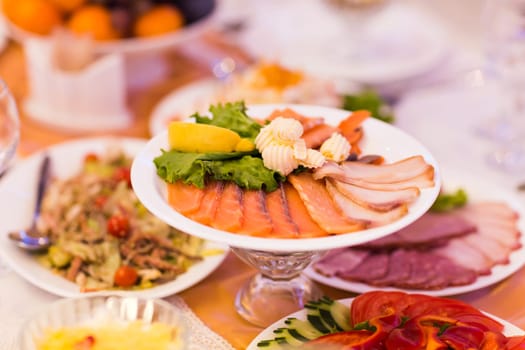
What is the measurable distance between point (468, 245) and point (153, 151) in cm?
85

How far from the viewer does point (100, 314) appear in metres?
1.33

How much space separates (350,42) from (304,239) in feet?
6.02

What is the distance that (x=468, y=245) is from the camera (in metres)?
1.86

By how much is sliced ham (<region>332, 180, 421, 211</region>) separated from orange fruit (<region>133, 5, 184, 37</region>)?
4.87 ft

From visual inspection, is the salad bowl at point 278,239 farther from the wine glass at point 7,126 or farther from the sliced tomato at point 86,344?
the wine glass at point 7,126

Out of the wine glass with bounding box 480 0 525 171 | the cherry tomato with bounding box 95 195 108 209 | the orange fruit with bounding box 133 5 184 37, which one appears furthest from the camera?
the orange fruit with bounding box 133 5 184 37

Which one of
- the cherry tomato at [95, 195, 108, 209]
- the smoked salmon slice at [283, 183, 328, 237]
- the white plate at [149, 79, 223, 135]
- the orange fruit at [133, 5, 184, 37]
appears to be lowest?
the cherry tomato at [95, 195, 108, 209]

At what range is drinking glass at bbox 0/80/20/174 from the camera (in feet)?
5.55

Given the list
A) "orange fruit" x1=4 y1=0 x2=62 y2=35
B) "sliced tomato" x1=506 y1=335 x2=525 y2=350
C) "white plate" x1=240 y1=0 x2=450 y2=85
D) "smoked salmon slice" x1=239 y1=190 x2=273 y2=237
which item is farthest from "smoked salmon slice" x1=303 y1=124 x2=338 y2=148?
"orange fruit" x1=4 y1=0 x2=62 y2=35

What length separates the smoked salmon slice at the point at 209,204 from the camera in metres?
1.38

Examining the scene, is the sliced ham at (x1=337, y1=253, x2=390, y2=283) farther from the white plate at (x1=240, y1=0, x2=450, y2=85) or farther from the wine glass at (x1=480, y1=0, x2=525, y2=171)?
the white plate at (x1=240, y1=0, x2=450, y2=85)

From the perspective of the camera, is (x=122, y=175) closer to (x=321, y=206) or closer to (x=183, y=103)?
(x=183, y=103)

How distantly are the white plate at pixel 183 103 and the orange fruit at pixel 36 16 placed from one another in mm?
500

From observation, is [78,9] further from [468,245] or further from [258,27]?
[468,245]
